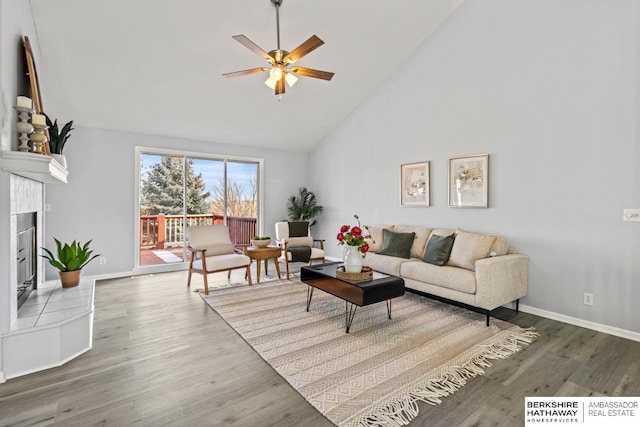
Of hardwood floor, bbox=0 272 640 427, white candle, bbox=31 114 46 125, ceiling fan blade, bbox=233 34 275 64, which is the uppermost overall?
ceiling fan blade, bbox=233 34 275 64

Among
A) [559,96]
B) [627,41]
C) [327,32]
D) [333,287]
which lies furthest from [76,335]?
[627,41]

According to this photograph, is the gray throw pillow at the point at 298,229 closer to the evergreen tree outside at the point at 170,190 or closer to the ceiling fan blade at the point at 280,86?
the evergreen tree outside at the point at 170,190

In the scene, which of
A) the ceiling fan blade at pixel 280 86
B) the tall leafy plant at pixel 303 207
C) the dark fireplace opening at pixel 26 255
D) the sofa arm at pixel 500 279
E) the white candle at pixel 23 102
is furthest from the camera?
the tall leafy plant at pixel 303 207

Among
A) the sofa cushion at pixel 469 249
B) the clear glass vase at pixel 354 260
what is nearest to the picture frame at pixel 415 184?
the sofa cushion at pixel 469 249

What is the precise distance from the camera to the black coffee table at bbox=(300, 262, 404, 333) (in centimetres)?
286

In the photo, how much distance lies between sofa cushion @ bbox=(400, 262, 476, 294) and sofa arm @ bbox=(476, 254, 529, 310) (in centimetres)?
10

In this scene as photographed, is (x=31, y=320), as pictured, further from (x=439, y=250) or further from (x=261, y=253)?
(x=439, y=250)

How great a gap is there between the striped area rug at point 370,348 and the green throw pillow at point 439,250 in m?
0.53

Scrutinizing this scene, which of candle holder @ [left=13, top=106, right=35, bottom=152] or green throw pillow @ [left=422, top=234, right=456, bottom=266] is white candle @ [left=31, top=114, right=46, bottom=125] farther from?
green throw pillow @ [left=422, top=234, right=456, bottom=266]

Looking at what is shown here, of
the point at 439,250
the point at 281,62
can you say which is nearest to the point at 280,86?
the point at 281,62

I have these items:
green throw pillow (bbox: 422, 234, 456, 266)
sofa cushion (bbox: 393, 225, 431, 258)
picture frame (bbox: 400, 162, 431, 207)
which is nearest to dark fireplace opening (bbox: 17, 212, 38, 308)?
green throw pillow (bbox: 422, 234, 456, 266)

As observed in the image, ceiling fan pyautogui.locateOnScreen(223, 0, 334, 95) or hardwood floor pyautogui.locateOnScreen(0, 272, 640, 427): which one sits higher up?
ceiling fan pyautogui.locateOnScreen(223, 0, 334, 95)

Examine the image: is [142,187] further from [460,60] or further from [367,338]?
[460,60]

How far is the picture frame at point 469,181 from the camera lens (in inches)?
156
